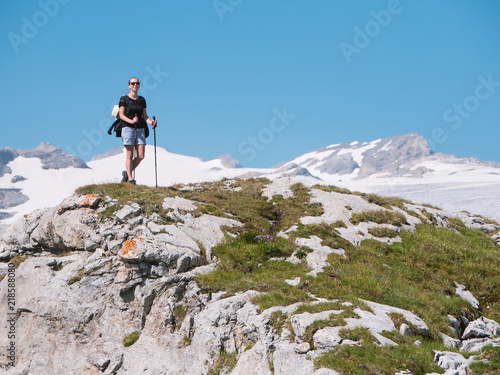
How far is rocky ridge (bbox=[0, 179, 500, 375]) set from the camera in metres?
13.7

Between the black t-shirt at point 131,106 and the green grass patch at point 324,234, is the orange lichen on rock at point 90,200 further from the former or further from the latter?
the green grass patch at point 324,234

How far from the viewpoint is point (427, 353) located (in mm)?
12055

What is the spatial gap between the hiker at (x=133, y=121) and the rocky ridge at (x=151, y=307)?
361cm

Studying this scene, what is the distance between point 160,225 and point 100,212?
3.30m

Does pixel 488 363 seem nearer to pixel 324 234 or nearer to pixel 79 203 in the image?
pixel 324 234

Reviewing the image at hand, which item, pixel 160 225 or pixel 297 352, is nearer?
A: pixel 297 352

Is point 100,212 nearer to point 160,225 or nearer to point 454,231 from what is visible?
point 160,225

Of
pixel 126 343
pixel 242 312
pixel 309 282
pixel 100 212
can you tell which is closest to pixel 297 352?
pixel 242 312

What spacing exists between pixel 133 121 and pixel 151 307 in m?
10.8

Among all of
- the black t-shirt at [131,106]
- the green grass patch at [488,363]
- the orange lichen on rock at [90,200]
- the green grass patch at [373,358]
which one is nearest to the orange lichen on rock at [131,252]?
the orange lichen on rock at [90,200]

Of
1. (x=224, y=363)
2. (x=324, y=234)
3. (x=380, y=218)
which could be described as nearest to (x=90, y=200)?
Answer: (x=224, y=363)

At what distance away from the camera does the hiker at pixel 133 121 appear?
24.0m

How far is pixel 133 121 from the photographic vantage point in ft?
77.7

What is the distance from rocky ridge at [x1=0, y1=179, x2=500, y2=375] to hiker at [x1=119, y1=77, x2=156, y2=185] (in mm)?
3605
